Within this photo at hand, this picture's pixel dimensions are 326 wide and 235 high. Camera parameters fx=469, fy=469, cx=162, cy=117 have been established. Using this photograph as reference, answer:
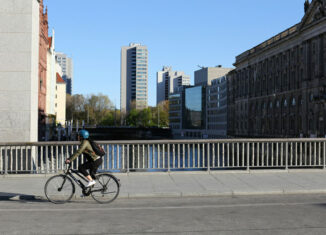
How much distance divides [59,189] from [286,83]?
8636cm

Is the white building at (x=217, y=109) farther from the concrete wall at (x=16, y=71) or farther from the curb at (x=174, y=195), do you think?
the curb at (x=174, y=195)

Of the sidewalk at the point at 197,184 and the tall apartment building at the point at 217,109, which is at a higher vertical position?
the tall apartment building at the point at 217,109

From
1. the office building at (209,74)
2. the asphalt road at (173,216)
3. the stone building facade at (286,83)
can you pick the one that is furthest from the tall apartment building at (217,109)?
the asphalt road at (173,216)

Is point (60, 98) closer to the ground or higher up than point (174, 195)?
higher up

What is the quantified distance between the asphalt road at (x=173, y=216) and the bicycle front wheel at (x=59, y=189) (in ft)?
0.77

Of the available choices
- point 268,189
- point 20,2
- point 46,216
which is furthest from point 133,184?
point 20,2

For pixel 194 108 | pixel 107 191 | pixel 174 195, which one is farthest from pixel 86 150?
pixel 194 108

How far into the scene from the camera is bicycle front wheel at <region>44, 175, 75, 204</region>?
1151 cm

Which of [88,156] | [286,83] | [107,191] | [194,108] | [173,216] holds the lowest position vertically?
[173,216]

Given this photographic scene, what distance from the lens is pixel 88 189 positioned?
1152cm

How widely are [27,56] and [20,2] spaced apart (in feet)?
6.86

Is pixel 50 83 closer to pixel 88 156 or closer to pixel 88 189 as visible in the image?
pixel 88 156

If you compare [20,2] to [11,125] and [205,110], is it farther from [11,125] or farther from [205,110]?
[205,110]

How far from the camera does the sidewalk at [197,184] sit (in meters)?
12.6
